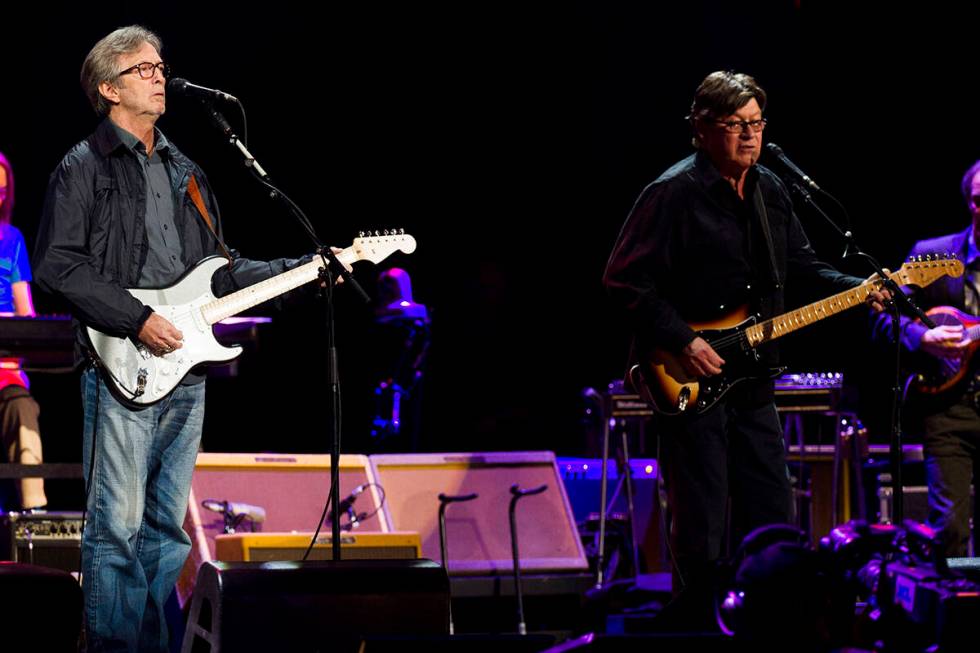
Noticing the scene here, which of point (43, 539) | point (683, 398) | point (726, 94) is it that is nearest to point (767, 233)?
point (726, 94)

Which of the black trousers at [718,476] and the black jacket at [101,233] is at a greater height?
the black jacket at [101,233]

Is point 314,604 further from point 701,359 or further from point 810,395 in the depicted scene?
point 810,395

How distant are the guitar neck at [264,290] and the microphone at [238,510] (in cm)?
148

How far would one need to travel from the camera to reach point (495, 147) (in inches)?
384

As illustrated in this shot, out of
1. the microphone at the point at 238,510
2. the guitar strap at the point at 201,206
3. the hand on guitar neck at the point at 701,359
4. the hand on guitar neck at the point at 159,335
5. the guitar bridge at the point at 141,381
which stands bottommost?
the microphone at the point at 238,510

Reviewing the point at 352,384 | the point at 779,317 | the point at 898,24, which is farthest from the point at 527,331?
the point at 779,317

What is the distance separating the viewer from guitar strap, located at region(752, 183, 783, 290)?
14.9 ft

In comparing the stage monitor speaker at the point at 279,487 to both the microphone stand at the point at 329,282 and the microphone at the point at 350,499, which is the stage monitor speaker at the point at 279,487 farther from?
the microphone stand at the point at 329,282

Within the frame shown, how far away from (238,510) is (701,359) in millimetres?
2334

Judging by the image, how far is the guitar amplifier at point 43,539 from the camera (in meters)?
5.33

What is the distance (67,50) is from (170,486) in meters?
4.51

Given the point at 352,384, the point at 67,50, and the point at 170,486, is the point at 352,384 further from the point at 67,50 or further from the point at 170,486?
the point at 170,486

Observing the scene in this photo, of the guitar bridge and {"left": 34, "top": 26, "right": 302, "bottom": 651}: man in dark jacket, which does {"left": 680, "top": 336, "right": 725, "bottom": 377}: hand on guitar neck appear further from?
the guitar bridge

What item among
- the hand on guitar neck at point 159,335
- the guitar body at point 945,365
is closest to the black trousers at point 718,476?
the hand on guitar neck at point 159,335
